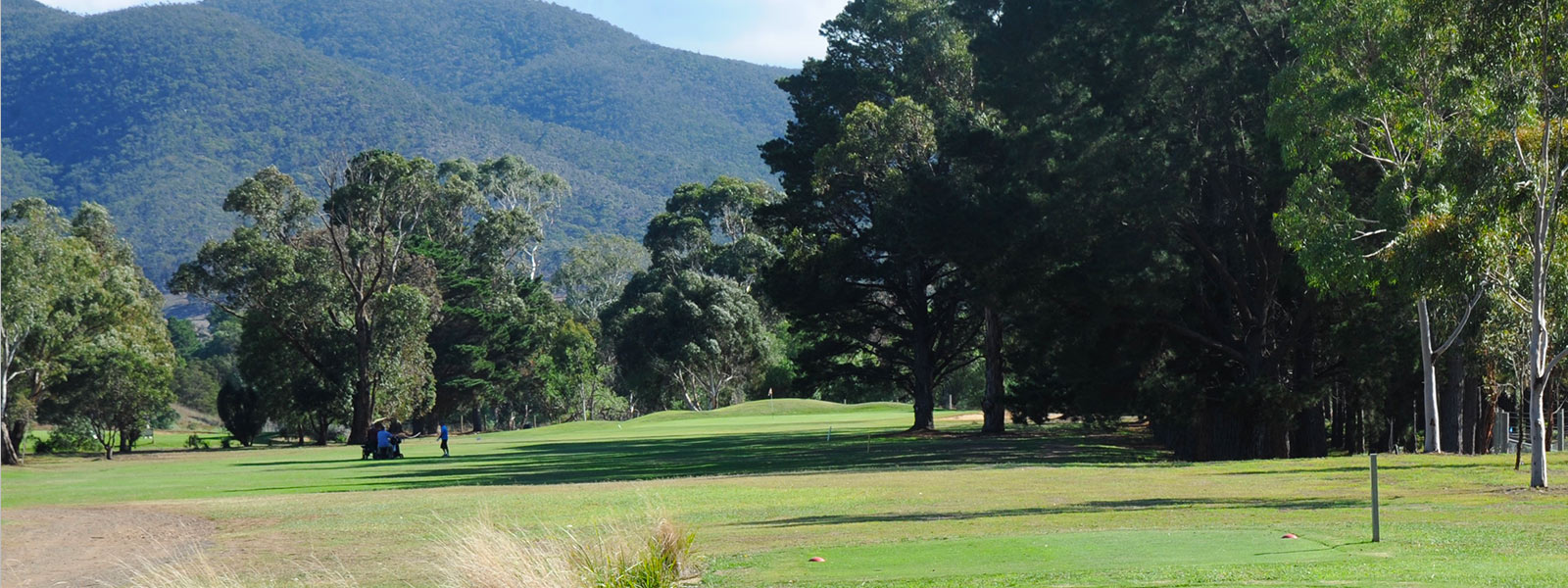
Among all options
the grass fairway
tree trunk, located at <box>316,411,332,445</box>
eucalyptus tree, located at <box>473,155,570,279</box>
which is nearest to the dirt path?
the grass fairway

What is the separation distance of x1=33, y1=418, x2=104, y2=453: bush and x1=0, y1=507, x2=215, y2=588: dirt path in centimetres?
4067

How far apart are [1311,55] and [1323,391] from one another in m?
11.0

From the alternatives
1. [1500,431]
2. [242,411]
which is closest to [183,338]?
[242,411]

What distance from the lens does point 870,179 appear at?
180 ft

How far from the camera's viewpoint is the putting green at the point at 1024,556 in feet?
48.5

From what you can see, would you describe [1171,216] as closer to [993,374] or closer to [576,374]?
[993,374]

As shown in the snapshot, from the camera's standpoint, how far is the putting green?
14.8 m

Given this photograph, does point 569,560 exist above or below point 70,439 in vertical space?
above

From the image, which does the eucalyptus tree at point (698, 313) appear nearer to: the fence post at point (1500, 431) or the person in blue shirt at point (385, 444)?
the person in blue shirt at point (385, 444)

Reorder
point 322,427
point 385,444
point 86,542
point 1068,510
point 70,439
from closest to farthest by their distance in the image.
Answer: point 1068,510 → point 86,542 → point 385,444 → point 70,439 → point 322,427

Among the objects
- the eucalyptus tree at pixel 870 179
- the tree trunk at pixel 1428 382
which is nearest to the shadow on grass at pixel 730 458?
the eucalyptus tree at pixel 870 179

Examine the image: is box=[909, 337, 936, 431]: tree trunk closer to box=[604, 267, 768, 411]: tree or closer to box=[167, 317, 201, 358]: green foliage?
box=[604, 267, 768, 411]: tree

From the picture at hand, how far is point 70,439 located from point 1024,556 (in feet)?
204

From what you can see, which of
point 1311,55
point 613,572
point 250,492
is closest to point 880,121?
point 1311,55
